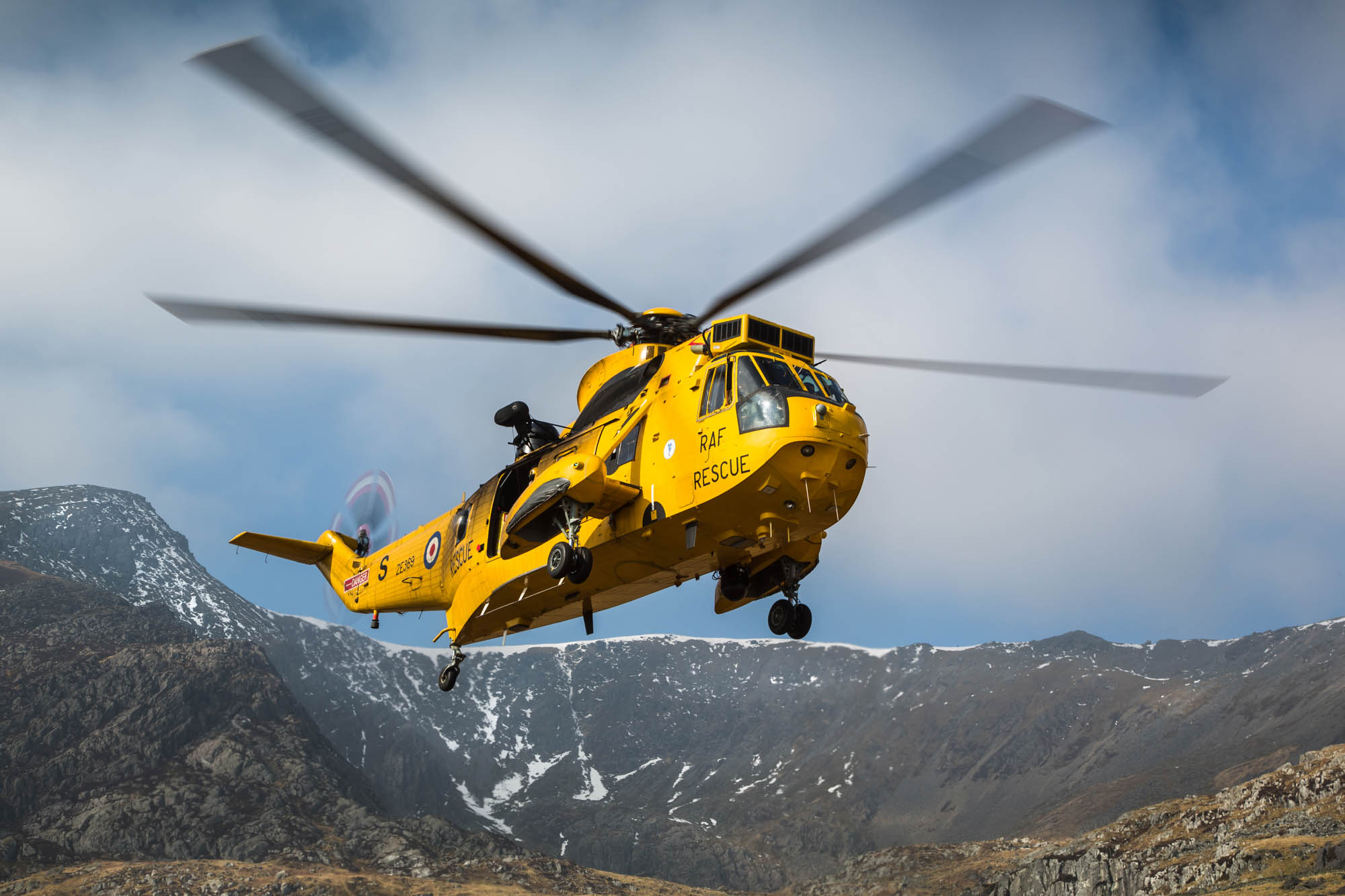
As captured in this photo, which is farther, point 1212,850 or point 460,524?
point 1212,850

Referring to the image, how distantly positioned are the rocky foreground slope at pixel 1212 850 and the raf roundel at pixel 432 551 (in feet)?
262

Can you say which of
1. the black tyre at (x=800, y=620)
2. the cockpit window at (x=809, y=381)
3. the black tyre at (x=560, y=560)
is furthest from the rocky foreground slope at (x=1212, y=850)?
the black tyre at (x=560, y=560)

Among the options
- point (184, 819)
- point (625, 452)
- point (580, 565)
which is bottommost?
point (580, 565)

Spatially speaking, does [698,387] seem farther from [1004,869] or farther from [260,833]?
[260,833]

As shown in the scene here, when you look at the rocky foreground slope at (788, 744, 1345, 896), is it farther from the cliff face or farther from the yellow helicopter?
the cliff face

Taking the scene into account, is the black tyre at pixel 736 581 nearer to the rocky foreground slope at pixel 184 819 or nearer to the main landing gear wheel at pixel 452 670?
the main landing gear wheel at pixel 452 670

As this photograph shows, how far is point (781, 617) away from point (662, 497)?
4.47 metres

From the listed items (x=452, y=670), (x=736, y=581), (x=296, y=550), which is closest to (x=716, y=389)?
(x=736, y=581)

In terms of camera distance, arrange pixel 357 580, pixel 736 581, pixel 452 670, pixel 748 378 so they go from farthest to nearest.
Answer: pixel 357 580 < pixel 452 670 < pixel 736 581 < pixel 748 378

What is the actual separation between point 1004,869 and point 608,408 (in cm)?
15216

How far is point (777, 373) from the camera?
23.3 meters

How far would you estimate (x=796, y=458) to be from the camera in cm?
2195

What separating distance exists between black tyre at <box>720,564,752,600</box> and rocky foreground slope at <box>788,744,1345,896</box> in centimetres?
7768

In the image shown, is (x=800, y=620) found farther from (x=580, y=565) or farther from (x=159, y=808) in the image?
(x=159, y=808)
